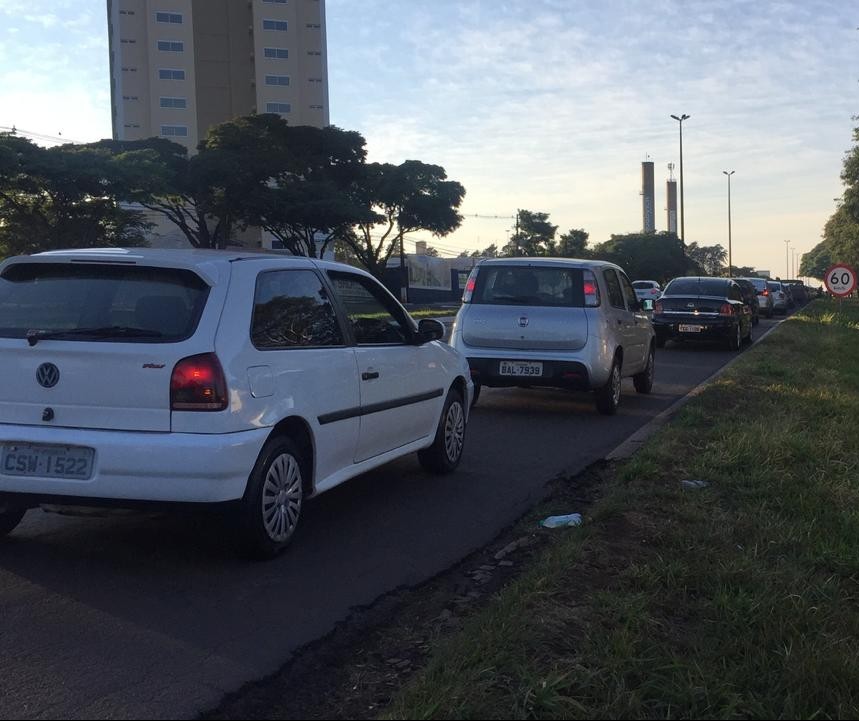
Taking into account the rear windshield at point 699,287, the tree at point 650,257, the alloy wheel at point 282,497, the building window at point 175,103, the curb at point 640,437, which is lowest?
the curb at point 640,437

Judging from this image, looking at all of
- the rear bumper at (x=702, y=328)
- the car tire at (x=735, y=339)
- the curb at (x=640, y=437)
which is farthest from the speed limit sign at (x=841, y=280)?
the curb at (x=640, y=437)

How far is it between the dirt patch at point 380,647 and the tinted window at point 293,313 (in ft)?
4.90

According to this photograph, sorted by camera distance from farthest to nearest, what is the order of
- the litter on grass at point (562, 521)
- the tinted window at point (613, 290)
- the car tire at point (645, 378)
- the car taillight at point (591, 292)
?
1. the car tire at point (645, 378)
2. the tinted window at point (613, 290)
3. the car taillight at point (591, 292)
4. the litter on grass at point (562, 521)

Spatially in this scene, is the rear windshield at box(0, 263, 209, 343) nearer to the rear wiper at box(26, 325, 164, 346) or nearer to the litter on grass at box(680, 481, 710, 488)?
the rear wiper at box(26, 325, 164, 346)

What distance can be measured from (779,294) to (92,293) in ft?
133

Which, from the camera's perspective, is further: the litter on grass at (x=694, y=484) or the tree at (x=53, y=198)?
the tree at (x=53, y=198)

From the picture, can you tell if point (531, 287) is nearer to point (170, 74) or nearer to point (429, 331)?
point (429, 331)

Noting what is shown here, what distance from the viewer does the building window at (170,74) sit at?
286ft

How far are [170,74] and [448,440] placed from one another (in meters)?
86.8

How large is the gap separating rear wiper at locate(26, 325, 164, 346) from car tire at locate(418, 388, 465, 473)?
2.95 metres

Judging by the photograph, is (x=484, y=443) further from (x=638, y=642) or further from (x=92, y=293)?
(x=638, y=642)

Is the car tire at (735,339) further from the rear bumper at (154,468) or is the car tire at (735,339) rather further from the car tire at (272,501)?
the rear bumper at (154,468)

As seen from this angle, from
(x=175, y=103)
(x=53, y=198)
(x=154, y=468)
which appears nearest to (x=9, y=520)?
(x=154, y=468)

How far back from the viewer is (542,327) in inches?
411
